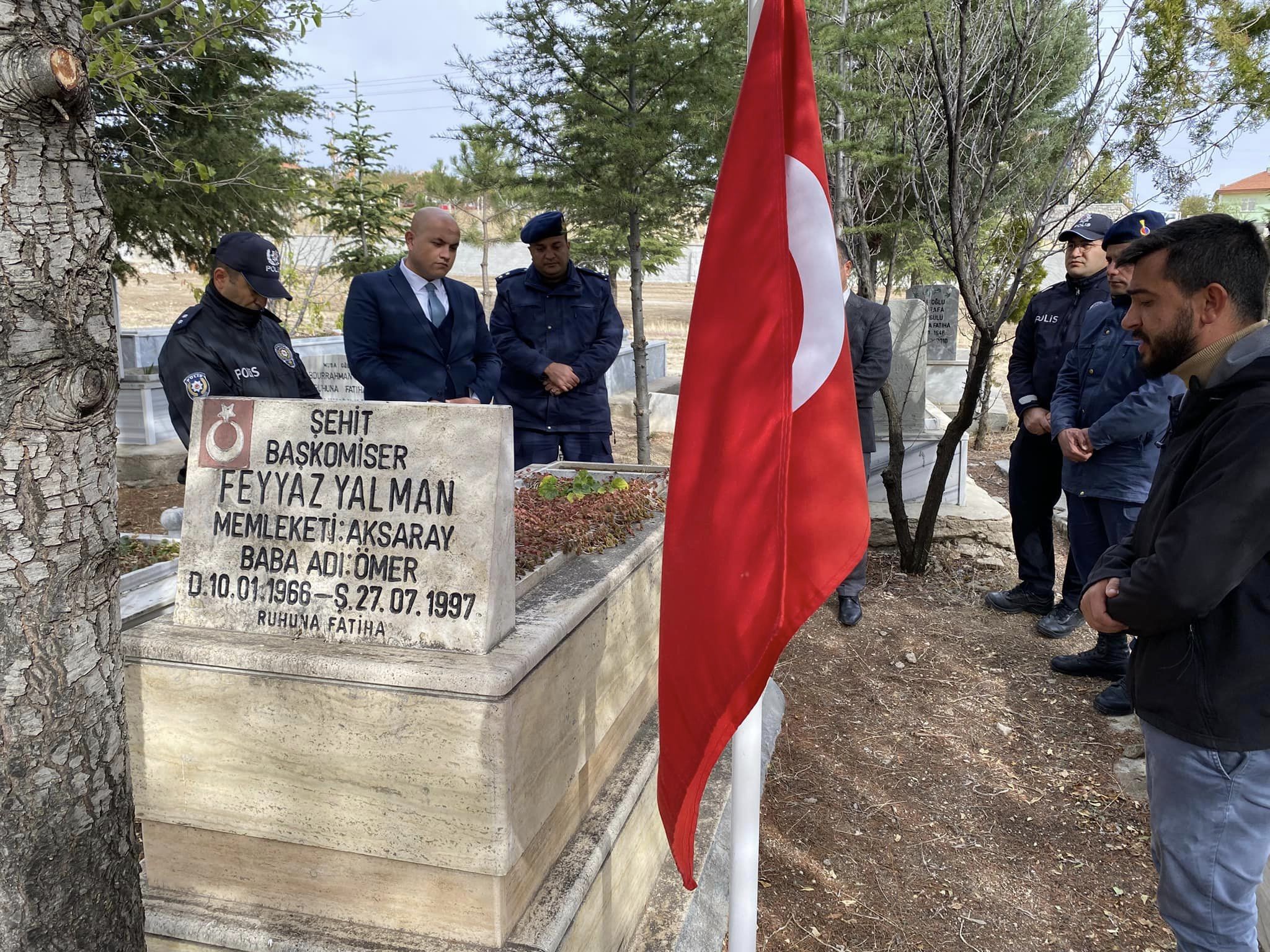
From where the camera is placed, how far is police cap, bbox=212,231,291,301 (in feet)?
10.7

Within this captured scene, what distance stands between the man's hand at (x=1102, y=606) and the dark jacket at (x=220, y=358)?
253 cm

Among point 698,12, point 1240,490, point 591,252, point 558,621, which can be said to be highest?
point 698,12

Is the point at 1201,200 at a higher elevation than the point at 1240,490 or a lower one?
higher

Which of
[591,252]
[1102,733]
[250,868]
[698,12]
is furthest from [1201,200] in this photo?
[250,868]

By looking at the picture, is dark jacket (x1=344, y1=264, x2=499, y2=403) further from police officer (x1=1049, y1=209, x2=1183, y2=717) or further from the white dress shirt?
Answer: police officer (x1=1049, y1=209, x2=1183, y2=717)

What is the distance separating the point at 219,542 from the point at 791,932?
216 cm

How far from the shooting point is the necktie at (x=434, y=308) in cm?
409

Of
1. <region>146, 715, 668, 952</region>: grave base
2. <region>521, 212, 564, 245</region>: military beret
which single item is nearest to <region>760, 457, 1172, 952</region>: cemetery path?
<region>146, 715, 668, 952</region>: grave base

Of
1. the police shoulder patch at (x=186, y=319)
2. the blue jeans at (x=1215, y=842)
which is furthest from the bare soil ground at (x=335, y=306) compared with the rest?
the blue jeans at (x=1215, y=842)

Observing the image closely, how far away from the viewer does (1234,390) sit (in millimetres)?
1956

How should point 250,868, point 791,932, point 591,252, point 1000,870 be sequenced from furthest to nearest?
point 591,252 < point 1000,870 < point 791,932 < point 250,868

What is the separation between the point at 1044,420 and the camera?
5031 millimetres

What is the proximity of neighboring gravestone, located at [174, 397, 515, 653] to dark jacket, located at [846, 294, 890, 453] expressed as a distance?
140 inches

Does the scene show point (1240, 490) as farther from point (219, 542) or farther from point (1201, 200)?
point (1201, 200)
